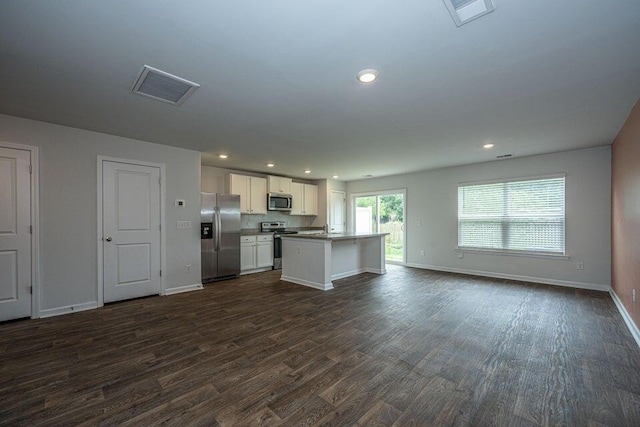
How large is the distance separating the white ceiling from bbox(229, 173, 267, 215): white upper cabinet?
2351 mm

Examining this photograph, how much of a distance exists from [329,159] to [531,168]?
391 cm

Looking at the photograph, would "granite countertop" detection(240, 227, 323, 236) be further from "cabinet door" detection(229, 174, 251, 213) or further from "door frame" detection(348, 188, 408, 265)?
"door frame" detection(348, 188, 408, 265)

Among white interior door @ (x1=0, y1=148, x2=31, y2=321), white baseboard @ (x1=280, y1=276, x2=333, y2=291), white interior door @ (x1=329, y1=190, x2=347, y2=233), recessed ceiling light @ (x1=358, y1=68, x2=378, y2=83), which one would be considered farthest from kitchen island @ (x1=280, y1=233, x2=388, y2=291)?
white interior door @ (x1=0, y1=148, x2=31, y2=321)

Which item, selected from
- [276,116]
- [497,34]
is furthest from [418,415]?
[276,116]

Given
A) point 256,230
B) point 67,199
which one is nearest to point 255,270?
point 256,230

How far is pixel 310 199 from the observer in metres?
8.05

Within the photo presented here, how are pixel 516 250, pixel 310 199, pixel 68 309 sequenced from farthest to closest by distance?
pixel 310 199, pixel 516 250, pixel 68 309

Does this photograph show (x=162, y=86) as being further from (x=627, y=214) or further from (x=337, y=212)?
(x=337, y=212)

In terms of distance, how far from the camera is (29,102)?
285 centimetres

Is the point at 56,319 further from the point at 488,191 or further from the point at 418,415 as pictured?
the point at 488,191

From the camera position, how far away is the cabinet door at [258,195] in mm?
6602

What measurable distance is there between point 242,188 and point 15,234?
3.71 m

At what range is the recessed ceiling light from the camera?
7.26 ft

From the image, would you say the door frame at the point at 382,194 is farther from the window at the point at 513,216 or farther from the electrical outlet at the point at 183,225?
the electrical outlet at the point at 183,225
